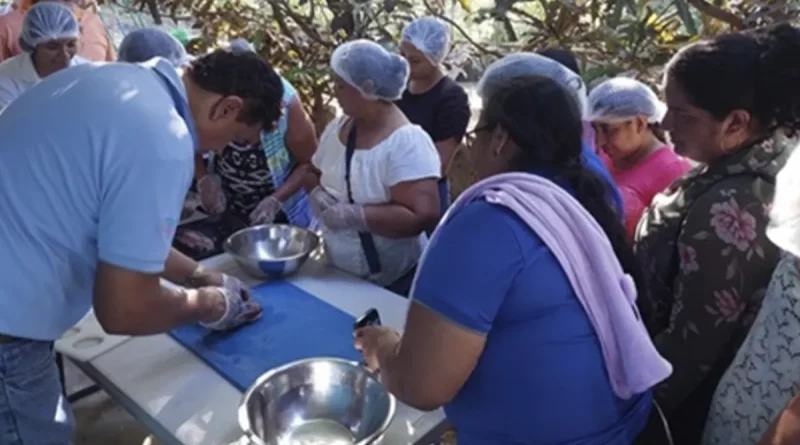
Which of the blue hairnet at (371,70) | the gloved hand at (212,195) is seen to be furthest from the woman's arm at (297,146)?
the blue hairnet at (371,70)

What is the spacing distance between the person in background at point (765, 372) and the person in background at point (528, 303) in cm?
15

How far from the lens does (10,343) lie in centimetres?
135

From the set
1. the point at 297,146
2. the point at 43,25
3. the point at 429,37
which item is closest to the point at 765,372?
the point at 297,146

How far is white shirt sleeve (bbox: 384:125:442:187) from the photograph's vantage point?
204cm

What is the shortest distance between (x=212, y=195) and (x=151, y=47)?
64 centimetres

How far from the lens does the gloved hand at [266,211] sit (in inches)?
96.1

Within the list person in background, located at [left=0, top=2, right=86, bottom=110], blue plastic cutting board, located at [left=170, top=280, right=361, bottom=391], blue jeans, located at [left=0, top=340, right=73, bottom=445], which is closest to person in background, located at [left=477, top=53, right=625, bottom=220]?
blue plastic cutting board, located at [left=170, top=280, right=361, bottom=391]

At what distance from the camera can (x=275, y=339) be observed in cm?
173

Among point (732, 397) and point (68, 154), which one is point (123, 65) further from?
point (732, 397)

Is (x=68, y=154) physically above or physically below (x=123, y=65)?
below

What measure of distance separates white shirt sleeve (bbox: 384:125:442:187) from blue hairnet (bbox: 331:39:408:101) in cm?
14

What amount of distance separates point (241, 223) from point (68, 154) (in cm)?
130

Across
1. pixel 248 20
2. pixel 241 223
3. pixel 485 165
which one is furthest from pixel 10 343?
pixel 248 20

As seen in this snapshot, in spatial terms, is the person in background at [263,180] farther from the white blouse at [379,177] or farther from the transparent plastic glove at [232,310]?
the transparent plastic glove at [232,310]
